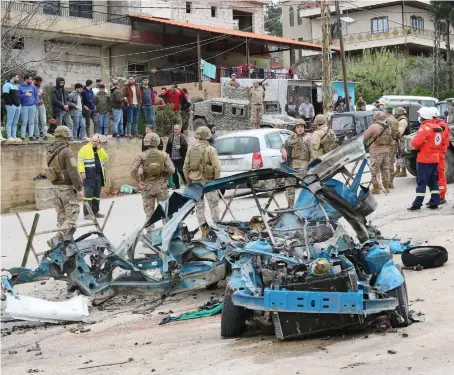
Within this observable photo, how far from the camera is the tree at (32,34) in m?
24.0

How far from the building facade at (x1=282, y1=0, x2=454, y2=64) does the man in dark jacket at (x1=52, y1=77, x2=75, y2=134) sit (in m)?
42.2

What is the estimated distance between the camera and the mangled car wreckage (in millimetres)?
6602

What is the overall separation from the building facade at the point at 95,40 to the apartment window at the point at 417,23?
81.8 feet

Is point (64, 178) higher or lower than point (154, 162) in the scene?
lower

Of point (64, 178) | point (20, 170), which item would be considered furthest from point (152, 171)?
point (20, 170)

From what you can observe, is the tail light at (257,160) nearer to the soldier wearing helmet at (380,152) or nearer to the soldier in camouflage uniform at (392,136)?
the soldier wearing helmet at (380,152)

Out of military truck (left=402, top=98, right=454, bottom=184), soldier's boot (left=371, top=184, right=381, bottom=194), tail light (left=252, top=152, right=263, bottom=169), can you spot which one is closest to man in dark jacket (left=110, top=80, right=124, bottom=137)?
tail light (left=252, top=152, right=263, bottom=169)

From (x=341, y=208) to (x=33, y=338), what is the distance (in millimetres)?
3524

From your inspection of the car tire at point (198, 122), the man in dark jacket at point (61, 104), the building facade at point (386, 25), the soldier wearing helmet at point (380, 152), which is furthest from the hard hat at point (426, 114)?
the building facade at point (386, 25)

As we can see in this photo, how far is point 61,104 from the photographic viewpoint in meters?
19.6

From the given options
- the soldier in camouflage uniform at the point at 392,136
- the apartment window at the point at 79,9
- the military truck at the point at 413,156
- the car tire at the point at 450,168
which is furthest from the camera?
the apartment window at the point at 79,9

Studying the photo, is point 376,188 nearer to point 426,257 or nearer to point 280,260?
point 426,257

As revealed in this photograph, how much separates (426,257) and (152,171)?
4725 mm

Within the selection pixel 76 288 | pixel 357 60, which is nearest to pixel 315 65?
pixel 357 60
